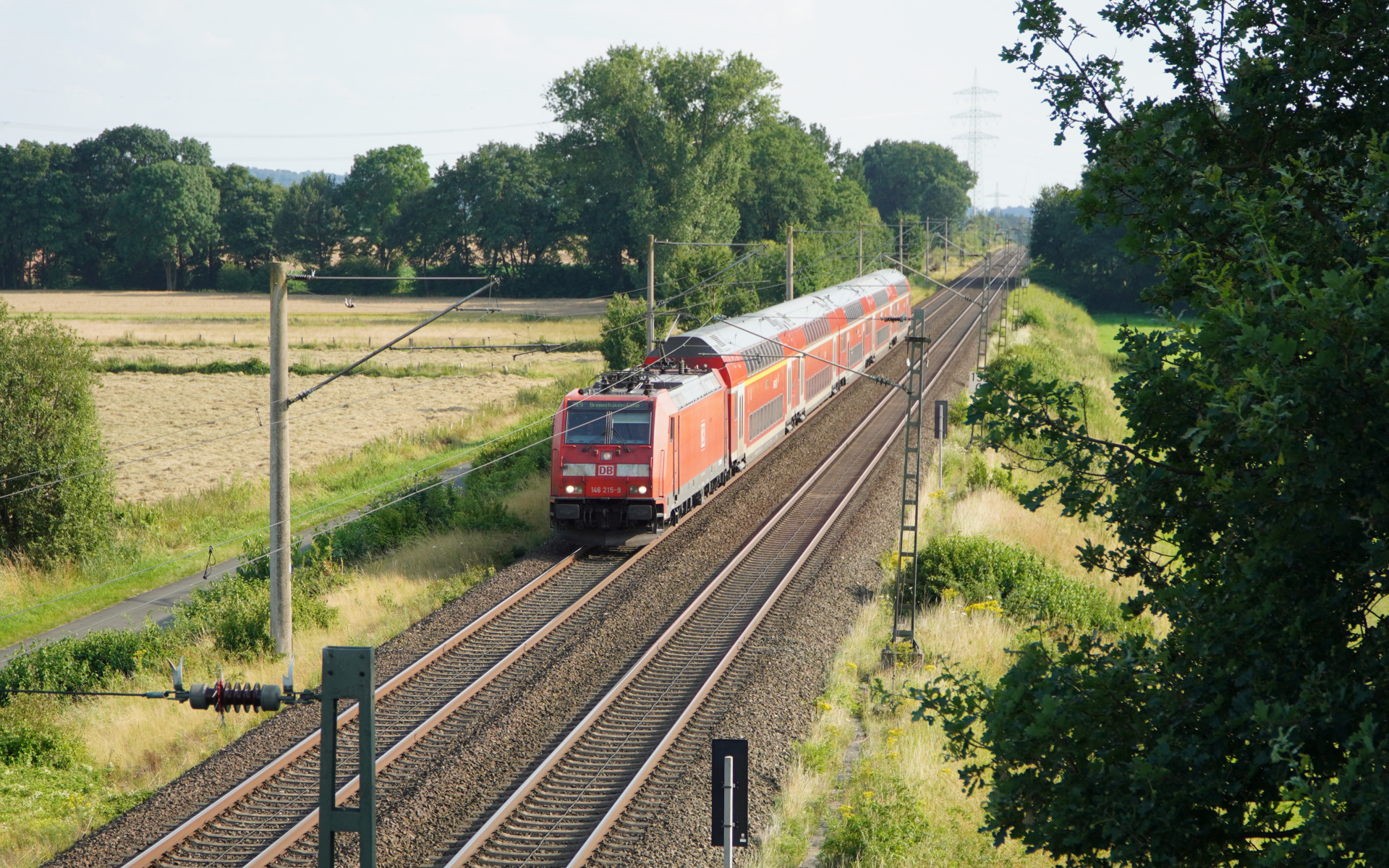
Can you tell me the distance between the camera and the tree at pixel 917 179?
533 ft

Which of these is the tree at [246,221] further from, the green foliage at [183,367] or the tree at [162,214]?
the green foliage at [183,367]

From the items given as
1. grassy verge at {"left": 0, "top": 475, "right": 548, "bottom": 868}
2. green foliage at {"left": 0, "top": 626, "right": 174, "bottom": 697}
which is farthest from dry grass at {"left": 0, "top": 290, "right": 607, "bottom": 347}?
green foliage at {"left": 0, "top": 626, "right": 174, "bottom": 697}

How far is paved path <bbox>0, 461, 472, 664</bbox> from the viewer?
2170cm

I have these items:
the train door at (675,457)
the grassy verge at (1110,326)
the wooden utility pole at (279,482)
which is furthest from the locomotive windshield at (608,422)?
the grassy verge at (1110,326)

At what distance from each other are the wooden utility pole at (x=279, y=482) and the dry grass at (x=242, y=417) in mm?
14998

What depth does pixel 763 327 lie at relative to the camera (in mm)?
32656

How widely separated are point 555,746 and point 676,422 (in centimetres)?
992

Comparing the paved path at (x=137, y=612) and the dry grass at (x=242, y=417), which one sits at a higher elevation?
the dry grass at (x=242, y=417)

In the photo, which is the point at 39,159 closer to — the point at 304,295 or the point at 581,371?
the point at 304,295

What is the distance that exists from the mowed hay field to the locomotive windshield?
2789mm

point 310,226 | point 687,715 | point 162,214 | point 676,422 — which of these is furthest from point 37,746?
point 310,226

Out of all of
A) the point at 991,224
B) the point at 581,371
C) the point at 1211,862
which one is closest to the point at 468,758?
the point at 1211,862

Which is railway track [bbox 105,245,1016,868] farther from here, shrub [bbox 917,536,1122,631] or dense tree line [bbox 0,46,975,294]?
dense tree line [bbox 0,46,975,294]

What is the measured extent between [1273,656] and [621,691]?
35.4ft
